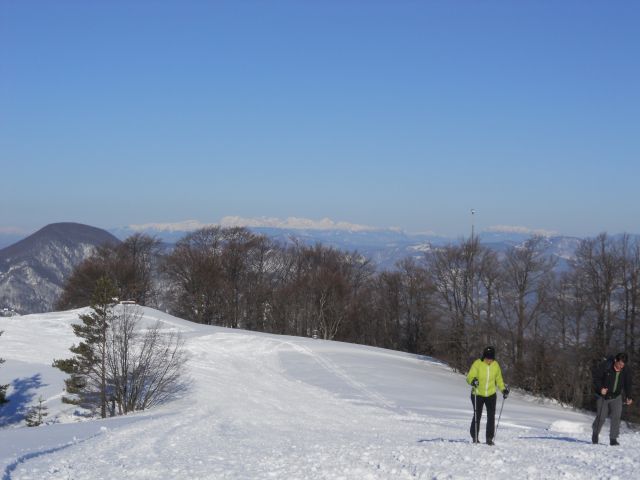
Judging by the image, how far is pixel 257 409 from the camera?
2388 centimetres

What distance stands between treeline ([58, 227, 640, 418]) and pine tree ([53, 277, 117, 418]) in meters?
26.7

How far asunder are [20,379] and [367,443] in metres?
29.8

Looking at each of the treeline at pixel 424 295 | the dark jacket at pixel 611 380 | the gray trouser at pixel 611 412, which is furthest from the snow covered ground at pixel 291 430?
the treeline at pixel 424 295

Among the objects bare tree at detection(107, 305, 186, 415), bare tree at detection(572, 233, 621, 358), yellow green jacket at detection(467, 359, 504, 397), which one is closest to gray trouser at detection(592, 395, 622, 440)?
yellow green jacket at detection(467, 359, 504, 397)

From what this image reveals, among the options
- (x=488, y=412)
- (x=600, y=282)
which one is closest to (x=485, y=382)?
(x=488, y=412)

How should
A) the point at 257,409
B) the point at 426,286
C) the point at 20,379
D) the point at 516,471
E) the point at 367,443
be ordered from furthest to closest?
the point at 426,286 → the point at 20,379 → the point at 257,409 → the point at 367,443 → the point at 516,471

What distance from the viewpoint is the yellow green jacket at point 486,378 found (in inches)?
518

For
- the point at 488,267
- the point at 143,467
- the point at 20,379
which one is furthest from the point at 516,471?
the point at 488,267

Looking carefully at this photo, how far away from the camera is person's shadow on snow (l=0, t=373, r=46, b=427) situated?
31281 millimetres

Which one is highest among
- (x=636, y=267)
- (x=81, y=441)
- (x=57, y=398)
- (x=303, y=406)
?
(x=636, y=267)

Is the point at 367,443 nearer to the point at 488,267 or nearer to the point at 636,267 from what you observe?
the point at 636,267

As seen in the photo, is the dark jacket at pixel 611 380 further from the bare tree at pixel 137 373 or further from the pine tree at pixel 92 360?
the pine tree at pixel 92 360

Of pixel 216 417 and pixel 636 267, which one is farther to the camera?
pixel 636 267

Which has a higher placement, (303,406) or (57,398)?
(303,406)
